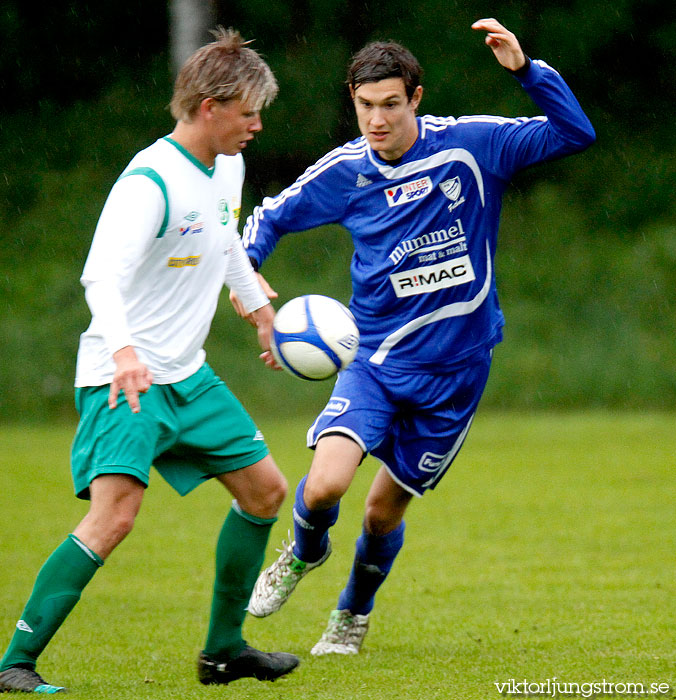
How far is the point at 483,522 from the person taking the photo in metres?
7.54

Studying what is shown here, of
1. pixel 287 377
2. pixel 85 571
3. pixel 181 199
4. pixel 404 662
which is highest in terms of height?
pixel 181 199

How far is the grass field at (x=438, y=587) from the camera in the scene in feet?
13.3

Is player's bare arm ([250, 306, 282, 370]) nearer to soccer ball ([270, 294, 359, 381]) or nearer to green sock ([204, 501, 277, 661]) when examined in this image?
soccer ball ([270, 294, 359, 381])

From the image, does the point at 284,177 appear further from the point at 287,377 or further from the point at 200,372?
the point at 200,372

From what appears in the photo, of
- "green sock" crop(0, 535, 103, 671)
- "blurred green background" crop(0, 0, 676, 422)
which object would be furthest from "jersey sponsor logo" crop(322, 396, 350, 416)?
"blurred green background" crop(0, 0, 676, 422)

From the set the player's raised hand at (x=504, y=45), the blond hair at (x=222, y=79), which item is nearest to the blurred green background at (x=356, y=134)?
the player's raised hand at (x=504, y=45)

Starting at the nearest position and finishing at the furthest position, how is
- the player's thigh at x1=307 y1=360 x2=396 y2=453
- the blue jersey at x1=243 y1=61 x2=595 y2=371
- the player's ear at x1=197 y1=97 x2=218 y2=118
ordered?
1. the player's ear at x1=197 y1=97 x2=218 y2=118
2. the player's thigh at x1=307 y1=360 x2=396 y2=453
3. the blue jersey at x1=243 y1=61 x2=595 y2=371

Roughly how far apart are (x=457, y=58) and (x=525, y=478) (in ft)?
36.7

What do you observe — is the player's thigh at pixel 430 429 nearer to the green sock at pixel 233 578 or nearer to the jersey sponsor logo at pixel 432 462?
the jersey sponsor logo at pixel 432 462

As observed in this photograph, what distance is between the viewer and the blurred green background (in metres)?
14.8

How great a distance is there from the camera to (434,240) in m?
4.41

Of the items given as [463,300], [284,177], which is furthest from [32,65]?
[463,300]

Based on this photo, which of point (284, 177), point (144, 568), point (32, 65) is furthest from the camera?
point (32, 65)

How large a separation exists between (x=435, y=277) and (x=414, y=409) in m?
0.52
